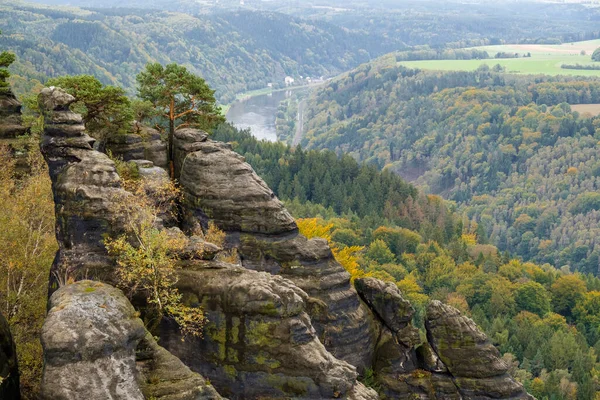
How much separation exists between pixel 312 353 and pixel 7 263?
61.9 ft

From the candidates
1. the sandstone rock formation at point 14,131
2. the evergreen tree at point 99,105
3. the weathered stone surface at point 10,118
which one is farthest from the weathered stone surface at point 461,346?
the weathered stone surface at point 10,118

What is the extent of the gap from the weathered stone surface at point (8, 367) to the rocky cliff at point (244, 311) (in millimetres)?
4525

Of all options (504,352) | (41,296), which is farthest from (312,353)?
(504,352)

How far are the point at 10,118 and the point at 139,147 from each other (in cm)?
1439

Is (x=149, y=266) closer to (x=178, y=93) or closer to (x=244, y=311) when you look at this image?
(x=244, y=311)

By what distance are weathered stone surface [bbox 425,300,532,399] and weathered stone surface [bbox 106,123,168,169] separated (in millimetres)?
27904

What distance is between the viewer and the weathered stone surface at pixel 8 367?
108ft

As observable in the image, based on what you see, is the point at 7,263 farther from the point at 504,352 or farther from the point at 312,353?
the point at 504,352

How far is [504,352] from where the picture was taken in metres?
121

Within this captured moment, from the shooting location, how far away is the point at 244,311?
3728 cm

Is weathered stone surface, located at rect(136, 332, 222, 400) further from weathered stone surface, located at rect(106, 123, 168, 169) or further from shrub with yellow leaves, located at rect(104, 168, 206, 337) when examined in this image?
weathered stone surface, located at rect(106, 123, 168, 169)

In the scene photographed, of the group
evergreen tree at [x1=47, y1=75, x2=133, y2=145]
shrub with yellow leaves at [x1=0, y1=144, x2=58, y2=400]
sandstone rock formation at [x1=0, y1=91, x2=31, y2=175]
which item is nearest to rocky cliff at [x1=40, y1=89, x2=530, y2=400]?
evergreen tree at [x1=47, y1=75, x2=133, y2=145]

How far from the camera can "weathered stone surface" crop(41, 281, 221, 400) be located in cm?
2919

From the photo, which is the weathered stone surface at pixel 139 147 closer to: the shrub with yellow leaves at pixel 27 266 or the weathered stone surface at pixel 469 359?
the shrub with yellow leaves at pixel 27 266
